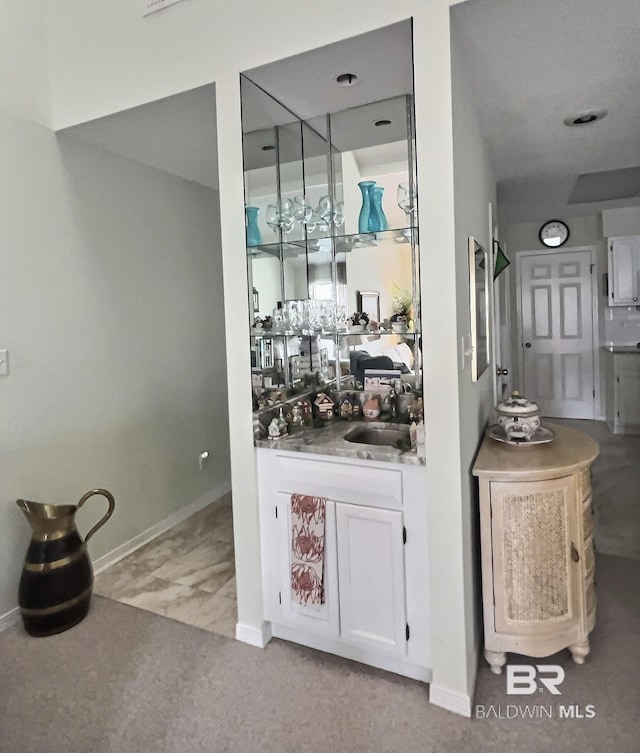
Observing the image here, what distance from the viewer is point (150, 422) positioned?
323 centimetres

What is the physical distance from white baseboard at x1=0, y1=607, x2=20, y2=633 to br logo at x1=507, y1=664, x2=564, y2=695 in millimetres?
2177

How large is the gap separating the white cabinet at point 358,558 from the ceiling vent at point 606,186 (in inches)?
136

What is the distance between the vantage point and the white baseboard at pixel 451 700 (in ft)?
5.85

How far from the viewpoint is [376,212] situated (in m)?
2.29

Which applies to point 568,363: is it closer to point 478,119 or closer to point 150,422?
point 478,119

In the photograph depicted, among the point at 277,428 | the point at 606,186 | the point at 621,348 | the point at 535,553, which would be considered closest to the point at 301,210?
the point at 277,428

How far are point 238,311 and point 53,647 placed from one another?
5.41 feet

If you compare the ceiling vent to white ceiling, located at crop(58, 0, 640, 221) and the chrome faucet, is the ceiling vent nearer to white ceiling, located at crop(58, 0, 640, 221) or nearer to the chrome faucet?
white ceiling, located at crop(58, 0, 640, 221)

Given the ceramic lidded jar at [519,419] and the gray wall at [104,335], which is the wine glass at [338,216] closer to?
the ceramic lidded jar at [519,419]

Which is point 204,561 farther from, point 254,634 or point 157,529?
point 254,634

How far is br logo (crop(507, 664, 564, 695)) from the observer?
190cm

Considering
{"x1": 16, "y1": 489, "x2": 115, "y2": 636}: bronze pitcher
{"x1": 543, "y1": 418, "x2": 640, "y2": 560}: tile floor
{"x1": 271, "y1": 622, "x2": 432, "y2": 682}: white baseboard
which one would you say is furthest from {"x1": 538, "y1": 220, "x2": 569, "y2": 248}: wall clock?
{"x1": 16, "y1": 489, "x2": 115, "y2": 636}: bronze pitcher

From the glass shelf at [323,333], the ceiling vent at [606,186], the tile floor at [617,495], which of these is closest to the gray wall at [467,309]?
the glass shelf at [323,333]

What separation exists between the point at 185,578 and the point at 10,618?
0.81 meters
